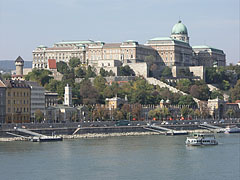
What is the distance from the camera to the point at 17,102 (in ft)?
283

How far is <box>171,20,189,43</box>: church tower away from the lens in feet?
505

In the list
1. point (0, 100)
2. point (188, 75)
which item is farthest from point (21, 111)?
point (188, 75)

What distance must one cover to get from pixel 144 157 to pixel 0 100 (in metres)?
27.7

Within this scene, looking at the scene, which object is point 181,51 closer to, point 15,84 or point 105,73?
point 105,73

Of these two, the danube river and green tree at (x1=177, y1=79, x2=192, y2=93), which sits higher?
green tree at (x1=177, y1=79, x2=192, y2=93)

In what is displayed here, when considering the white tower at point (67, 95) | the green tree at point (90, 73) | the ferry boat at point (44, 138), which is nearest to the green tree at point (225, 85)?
the green tree at point (90, 73)

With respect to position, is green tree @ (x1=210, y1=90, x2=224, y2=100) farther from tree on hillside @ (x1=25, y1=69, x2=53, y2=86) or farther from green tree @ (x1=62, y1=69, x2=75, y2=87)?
tree on hillside @ (x1=25, y1=69, x2=53, y2=86)

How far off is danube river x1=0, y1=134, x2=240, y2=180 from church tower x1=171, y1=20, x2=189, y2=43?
80646mm

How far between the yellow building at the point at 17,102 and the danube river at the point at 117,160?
13.5 meters

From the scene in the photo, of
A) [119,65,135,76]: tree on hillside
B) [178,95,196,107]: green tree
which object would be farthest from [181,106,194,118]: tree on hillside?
[119,65,135,76]: tree on hillside

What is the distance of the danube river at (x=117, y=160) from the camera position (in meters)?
51.3

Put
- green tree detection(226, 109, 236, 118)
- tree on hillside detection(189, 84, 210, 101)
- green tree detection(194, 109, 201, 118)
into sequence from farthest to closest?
tree on hillside detection(189, 84, 210, 101) → green tree detection(226, 109, 236, 118) → green tree detection(194, 109, 201, 118)

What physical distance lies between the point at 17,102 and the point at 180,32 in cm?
7277

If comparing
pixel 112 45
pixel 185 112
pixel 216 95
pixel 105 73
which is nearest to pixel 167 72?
pixel 216 95
